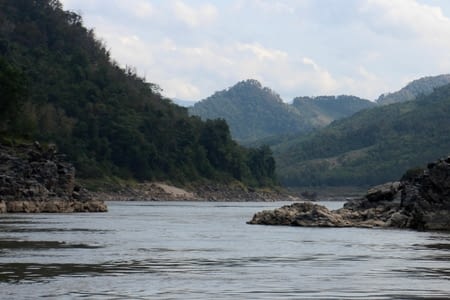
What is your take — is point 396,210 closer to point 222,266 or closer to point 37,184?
point 37,184

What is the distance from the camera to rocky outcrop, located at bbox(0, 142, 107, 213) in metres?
110

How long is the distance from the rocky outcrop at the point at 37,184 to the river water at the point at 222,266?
1702 inches

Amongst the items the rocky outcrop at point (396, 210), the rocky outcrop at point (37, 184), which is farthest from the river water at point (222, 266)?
the rocky outcrop at point (37, 184)

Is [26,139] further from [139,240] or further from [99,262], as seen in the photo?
[99,262]

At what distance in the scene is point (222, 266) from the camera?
132ft

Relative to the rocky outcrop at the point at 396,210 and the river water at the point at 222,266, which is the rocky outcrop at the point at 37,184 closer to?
the rocky outcrop at the point at 396,210

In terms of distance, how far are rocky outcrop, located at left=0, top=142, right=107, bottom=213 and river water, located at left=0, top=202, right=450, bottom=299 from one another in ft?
142

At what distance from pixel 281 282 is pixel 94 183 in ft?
551

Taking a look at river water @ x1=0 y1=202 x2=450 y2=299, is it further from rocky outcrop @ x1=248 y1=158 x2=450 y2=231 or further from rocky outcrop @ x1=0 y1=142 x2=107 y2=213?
rocky outcrop @ x1=0 y1=142 x2=107 y2=213

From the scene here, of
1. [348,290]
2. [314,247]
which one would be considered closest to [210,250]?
[314,247]

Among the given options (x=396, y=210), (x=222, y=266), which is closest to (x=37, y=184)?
(x=396, y=210)

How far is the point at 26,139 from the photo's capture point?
5202 inches

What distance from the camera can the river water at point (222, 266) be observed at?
30625mm

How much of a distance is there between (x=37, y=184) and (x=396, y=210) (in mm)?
44338
